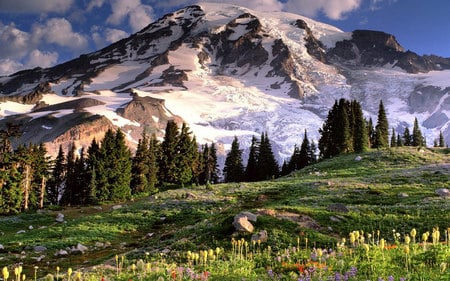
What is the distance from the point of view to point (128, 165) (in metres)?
68.2

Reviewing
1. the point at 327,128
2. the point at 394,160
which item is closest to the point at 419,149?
the point at 394,160

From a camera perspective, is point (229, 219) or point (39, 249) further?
point (39, 249)

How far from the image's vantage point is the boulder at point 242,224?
16109 mm

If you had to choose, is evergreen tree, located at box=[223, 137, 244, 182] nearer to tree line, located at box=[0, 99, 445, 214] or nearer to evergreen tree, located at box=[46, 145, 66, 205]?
tree line, located at box=[0, 99, 445, 214]

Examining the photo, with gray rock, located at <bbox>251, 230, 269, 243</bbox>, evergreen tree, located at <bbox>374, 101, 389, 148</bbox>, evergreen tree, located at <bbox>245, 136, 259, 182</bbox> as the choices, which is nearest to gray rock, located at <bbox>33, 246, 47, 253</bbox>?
gray rock, located at <bbox>251, 230, 269, 243</bbox>

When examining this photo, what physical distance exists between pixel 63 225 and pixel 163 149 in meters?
46.6

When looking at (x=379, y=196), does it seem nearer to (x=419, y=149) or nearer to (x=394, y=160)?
A: (x=394, y=160)

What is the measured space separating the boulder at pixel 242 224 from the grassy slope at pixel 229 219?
426 mm

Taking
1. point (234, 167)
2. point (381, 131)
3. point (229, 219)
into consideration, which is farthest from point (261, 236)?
point (381, 131)

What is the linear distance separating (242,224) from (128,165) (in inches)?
2152

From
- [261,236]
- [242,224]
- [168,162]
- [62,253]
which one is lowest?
[62,253]

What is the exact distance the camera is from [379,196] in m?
33.3

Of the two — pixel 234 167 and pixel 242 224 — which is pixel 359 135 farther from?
pixel 242 224

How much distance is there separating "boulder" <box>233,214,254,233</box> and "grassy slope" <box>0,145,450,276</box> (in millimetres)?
426
